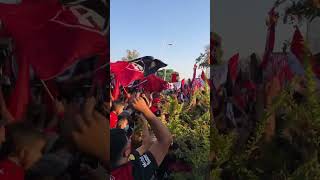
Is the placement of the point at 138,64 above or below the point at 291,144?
above

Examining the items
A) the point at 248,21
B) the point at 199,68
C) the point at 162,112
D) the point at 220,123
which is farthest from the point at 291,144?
the point at 199,68

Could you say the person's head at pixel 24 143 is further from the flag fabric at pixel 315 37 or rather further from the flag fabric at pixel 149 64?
the flag fabric at pixel 149 64

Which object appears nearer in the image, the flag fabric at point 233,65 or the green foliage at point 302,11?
the green foliage at point 302,11

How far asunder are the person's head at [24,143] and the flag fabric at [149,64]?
456 cm

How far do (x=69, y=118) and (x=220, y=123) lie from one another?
3.35ft

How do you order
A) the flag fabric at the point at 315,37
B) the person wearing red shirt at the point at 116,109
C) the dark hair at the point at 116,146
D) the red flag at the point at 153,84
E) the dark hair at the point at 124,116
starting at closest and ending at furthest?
1. the flag fabric at the point at 315,37
2. the dark hair at the point at 116,146
3. the person wearing red shirt at the point at 116,109
4. the dark hair at the point at 124,116
5. the red flag at the point at 153,84

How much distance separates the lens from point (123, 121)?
5457 millimetres

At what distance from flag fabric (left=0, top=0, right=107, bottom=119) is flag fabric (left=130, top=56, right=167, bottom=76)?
4487 mm

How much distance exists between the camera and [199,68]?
7832mm

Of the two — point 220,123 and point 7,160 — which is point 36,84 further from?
point 220,123

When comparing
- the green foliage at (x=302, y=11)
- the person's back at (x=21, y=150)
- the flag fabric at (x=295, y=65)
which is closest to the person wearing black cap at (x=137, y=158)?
the person's back at (x=21, y=150)

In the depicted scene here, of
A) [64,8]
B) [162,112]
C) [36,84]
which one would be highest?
[64,8]

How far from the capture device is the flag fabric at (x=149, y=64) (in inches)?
271

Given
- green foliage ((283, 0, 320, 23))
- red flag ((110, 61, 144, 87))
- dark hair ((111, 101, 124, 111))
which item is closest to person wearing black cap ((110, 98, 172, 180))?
green foliage ((283, 0, 320, 23))
